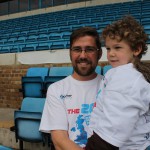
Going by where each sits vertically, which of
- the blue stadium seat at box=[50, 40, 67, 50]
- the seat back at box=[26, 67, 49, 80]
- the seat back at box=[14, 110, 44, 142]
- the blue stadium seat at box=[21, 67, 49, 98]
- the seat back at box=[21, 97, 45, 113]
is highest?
the blue stadium seat at box=[50, 40, 67, 50]

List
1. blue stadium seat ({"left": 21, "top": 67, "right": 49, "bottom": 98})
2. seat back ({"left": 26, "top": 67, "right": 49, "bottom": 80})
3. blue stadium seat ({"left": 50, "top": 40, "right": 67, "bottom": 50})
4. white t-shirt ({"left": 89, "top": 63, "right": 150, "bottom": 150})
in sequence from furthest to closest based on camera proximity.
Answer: blue stadium seat ({"left": 50, "top": 40, "right": 67, "bottom": 50}) < seat back ({"left": 26, "top": 67, "right": 49, "bottom": 80}) < blue stadium seat ({"left": 21, "top": 67, "right": 49, "bottom": 98}) < white t-shirt ({"left": 89, "top": 63, "right": 150, "bottom": 150})

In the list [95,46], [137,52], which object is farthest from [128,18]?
[95,46]

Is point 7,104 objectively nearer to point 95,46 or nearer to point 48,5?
point 95,46

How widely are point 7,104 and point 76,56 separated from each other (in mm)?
4318

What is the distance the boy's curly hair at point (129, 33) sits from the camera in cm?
134

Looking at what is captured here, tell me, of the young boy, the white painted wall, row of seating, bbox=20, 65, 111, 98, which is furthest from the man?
the white painted wall

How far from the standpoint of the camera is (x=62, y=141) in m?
1.62

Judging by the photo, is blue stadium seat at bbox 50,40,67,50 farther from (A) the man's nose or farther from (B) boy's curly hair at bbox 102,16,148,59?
(B) boy's curly hair at bbox 102,16,148,59

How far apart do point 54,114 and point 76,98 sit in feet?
0.56

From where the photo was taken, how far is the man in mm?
1712

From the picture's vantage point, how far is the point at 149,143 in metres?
1.29

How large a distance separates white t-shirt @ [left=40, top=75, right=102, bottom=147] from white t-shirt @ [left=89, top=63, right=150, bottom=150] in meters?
0.47

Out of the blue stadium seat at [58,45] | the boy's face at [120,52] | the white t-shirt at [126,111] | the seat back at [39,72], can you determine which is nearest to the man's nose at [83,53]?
the boy's face at [120,52]

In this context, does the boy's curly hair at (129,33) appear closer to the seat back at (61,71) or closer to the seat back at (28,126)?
the seat back at (28,126)
